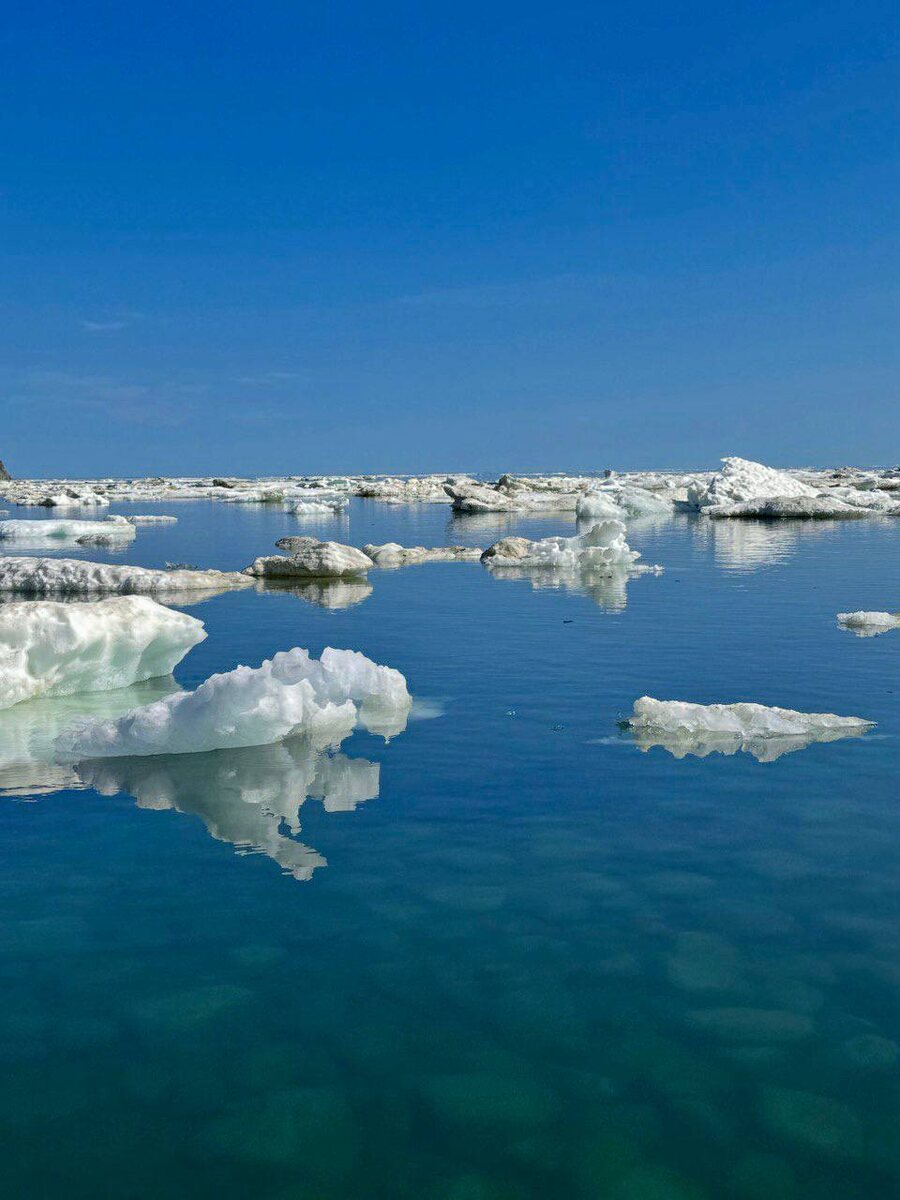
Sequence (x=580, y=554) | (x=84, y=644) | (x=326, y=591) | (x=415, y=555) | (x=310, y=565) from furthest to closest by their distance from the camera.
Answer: (x=415, y=555)
(x=580, y=554)
(x=310, y=565)
(x=326, y=591)
(x=84, y=644)

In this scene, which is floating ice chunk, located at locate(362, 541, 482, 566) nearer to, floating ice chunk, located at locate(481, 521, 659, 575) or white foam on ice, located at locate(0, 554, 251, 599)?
floating ice chunk, located at locate(481, 521, 659, 575)

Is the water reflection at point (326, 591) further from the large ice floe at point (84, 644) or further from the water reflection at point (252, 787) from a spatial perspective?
the water reflection at point (252, 787)

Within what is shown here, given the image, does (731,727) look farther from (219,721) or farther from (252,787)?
(219,721)

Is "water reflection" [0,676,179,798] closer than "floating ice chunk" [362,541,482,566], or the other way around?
"water reflection" [0,676,179,798]

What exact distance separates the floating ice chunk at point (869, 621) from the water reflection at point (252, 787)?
8.44 metres

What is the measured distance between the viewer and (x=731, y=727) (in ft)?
27.6

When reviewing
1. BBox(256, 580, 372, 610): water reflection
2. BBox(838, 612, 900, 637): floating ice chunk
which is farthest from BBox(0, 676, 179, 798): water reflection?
BBox(838, 612, 900, 637): floating ice chunk

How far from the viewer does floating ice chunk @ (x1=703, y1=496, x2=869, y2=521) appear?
42438 mm

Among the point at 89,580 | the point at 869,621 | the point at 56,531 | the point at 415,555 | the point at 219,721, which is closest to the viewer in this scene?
the point at 219,721

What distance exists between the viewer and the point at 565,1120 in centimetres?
367

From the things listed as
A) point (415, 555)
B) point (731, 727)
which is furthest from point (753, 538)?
point (731, 727)

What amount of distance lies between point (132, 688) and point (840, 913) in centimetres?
749

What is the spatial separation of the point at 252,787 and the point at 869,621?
31.9 ft

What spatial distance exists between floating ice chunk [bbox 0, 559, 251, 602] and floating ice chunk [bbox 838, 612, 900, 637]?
10280mm
